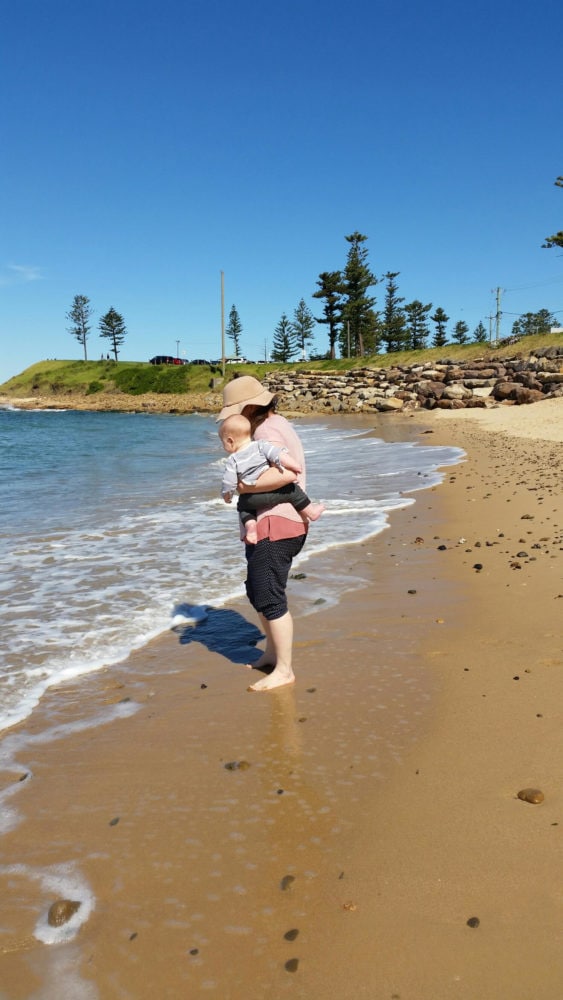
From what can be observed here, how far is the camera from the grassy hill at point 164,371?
54.8 meters

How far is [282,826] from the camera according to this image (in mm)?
2490

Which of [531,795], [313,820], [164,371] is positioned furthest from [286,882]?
[164,371]

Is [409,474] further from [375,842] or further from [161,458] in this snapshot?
[375,842]

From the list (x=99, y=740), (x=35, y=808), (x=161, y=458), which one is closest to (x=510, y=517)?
(x=99, y=740)

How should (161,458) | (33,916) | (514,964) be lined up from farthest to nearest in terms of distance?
1. (161,458)
2. (33,916)
3. (514,964)

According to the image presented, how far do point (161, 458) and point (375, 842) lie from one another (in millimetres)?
18958

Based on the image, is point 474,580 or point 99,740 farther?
point 474,580

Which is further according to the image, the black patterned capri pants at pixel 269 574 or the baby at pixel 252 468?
the black patterned capri pants at pixel 269 574

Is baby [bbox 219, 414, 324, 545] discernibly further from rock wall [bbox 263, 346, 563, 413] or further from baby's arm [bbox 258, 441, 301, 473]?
rock wall [bbox 263, 346, 563, 413]

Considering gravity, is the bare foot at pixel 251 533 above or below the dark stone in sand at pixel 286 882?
above

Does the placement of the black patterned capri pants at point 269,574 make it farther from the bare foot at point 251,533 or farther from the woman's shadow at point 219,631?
the woman's shadow at point 219,631

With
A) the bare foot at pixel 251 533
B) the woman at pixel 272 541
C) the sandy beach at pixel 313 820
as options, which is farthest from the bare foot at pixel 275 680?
the bare foot at pixel 251 533

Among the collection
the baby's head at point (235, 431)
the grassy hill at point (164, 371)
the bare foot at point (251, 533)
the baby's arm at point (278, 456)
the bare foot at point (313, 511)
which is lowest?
the bare foot at point (251, 533)

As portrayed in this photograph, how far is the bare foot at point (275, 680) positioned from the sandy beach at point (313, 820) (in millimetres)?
101
